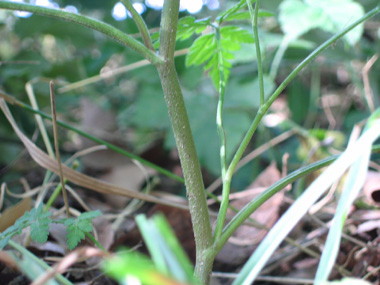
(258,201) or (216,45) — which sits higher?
(216,45)

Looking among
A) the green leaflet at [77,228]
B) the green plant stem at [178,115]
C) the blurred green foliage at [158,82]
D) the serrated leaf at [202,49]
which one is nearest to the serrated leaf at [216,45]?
the serrated leaf at [202,49]

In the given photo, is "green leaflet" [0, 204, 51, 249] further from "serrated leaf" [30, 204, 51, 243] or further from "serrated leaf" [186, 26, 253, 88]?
"serrated leaf" [186, 26, 253, 88]

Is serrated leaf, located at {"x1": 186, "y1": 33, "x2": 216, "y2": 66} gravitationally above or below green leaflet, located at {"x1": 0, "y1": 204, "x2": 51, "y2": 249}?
above

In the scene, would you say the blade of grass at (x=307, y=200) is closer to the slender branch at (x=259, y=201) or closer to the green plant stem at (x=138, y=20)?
the slender branch at (x=259, y=201)

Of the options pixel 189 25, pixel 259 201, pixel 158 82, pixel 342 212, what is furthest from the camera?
pixel 158 82

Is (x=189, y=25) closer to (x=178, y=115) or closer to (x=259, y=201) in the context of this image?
(x=178, y=115)

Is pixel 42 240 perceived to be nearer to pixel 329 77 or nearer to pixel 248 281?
pixel 248 281

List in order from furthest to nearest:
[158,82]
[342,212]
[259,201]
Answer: [158,82] → [259,201] → [342,212]

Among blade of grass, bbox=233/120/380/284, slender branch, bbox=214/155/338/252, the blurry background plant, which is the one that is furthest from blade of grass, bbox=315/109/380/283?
the blurry background plant

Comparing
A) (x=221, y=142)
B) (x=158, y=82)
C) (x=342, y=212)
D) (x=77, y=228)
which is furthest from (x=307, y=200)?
(x=158, y=82)
